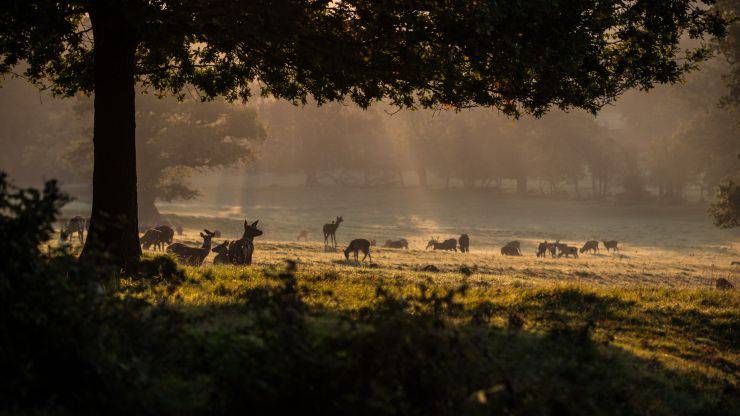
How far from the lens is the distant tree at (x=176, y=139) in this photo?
57656 mm

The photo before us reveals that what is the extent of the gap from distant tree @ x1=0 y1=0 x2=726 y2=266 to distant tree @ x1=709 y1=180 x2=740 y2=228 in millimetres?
20149

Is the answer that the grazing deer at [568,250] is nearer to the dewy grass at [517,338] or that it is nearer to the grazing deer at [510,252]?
the grazing deer at [510,252]

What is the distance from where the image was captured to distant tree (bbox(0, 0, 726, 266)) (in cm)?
1135

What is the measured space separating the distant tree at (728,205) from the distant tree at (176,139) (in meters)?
38.0

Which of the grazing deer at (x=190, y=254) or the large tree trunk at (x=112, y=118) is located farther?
the grazing deer at (x=190, y=254)

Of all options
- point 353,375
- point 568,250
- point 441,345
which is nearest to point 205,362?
point 353,375

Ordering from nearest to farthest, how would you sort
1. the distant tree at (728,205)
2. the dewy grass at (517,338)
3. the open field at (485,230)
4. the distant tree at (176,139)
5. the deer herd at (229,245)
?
the dewy grass at (517,338)
the deer herd at (229,245)
the open field at (485,230)
the distant tree at (728,205)
the distant tree at (176,139)

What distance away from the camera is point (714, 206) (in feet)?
113

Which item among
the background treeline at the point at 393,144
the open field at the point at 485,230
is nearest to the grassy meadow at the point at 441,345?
the open field at the point at 485,230

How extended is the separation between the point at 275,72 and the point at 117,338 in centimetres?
972

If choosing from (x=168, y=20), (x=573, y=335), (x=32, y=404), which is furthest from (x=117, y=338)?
(x=168, y=20)

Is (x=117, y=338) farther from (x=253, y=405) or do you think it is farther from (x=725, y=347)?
(x=725, y=347)

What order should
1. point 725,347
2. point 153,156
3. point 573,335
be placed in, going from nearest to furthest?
point 573,335 < point 725,347 < point 153,156

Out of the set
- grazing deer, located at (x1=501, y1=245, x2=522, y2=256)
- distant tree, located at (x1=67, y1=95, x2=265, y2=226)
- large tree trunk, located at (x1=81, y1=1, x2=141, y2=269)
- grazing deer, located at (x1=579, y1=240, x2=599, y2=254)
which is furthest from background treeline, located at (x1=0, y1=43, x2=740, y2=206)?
large tree trunk, located at (x1=81, y1=1, x2=141, y2=269)
